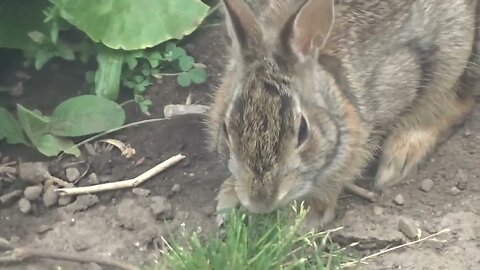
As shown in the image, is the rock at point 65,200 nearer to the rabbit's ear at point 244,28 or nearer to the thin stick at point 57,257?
the thin stick at point 57,257

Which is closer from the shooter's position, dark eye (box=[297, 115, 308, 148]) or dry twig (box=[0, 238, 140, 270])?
dark eye (box=[297, 115, 308, 148])

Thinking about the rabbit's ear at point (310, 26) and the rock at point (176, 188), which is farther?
the rock at point (176, 188)

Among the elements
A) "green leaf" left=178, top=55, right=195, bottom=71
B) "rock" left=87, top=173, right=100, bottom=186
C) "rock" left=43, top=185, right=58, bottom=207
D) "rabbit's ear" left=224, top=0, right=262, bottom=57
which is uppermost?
"rabbit's ear" left=224, top=0, right=262, bottom=57

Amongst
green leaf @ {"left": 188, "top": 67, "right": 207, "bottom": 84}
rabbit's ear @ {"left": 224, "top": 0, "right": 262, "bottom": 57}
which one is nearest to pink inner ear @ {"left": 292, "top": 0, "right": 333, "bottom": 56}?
rabbit's ear @ {"left": 224, "top": 0, "right": 262, "bottom": 57}

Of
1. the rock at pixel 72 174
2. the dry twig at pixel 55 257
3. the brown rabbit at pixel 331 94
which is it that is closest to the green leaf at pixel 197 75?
the brown rabbit at pixel 331 94

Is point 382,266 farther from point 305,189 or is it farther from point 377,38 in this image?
point 377,38

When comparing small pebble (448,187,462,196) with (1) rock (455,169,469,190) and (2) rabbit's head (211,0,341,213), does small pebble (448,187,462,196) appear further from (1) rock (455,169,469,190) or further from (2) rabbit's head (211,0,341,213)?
(2) rabbit's head (211,0,341,213)

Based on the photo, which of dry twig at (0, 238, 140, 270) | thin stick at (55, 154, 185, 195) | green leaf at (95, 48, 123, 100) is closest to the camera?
dry twig at (0, 238, 140, 270)
